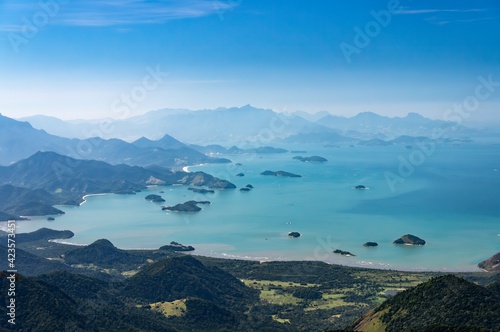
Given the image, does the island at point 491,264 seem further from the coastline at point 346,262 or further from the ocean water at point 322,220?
the ocean water at point 322,220

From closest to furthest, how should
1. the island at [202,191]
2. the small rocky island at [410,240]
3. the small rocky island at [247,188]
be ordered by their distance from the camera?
1. the small rocky island at [410,240]
2. the island at [202,191]
3. the small rocky island at [247,188]

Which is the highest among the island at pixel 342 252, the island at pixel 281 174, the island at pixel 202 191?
the island at pixel 281 174

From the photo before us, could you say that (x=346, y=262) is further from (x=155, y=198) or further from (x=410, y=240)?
(x=155, y=198)

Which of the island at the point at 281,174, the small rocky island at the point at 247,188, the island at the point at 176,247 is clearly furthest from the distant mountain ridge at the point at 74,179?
the island at the point at 176,247

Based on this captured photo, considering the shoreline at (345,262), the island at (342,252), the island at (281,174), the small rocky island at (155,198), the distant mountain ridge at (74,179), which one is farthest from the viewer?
the island at (281,174)

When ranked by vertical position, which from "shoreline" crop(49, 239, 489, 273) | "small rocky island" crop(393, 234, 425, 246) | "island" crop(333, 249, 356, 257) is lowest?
"shoreline" crop(49, 239, 489, 273)

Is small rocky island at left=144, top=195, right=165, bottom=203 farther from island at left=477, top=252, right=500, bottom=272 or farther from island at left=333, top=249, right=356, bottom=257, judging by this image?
island at left=477, top=252, right=500, bottom=272

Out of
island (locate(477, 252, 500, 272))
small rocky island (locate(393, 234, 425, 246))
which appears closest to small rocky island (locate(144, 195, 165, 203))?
small rocky island (locate(393, 234, 425, 246))

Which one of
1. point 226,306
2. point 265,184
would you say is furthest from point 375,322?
point 265,184
